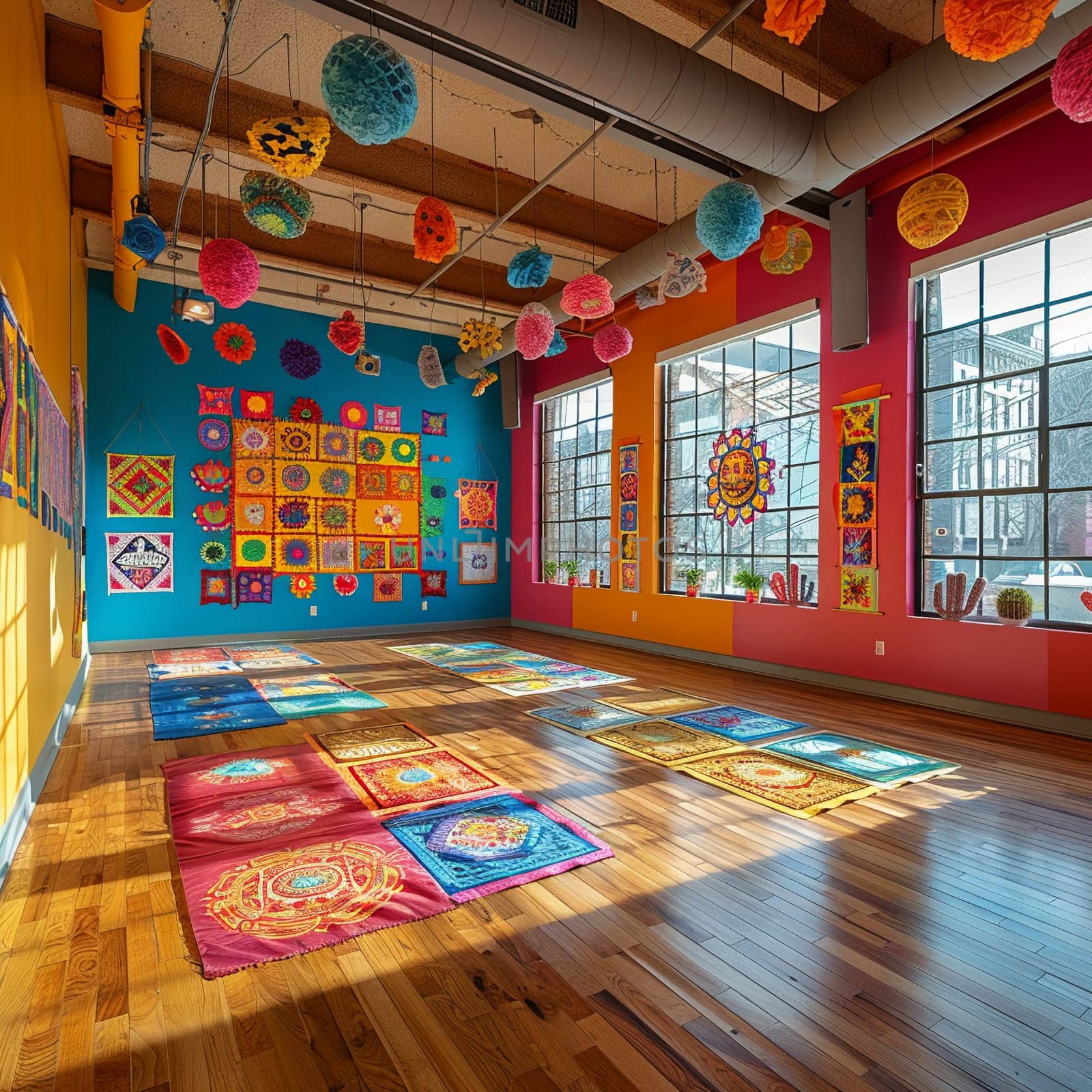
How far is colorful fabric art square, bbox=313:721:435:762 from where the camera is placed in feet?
13.8

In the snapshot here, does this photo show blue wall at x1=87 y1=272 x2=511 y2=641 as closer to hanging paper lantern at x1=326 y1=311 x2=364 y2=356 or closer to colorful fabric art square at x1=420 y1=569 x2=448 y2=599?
colorful fabric art square at x1=420 y1=569 x2=448 y2=599

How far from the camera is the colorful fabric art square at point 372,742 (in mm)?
4211

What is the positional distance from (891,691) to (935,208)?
12.1ft

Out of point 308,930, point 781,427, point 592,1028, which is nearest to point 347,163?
point 781,427

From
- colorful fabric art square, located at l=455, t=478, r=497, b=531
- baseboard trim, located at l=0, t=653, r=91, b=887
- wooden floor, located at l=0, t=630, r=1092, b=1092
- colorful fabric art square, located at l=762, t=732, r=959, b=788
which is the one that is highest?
colorful fabric art square, located at l=455, t=478, r=497, b=531

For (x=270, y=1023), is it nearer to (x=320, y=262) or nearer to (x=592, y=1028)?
(x=592, y=1028)

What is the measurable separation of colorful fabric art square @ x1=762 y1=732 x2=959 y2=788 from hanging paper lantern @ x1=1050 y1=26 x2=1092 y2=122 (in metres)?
3.02

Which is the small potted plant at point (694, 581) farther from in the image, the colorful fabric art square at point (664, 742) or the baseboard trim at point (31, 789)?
the baseboard trim at point (31, 789)

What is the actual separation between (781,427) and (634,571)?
2534 millimetres

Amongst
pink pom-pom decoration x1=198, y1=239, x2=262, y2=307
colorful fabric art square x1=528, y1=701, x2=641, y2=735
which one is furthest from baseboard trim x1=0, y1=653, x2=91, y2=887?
Result: colorful fabric art square x1=528, y1=701, x2=641, y2=735

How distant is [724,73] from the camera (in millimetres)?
3840

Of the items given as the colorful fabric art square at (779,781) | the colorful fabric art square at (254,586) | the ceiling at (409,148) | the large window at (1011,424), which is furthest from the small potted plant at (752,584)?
the colorful fabric art square at (254,586)

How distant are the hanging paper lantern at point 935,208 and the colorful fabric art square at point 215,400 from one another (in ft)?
26.1

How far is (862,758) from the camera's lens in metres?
Result: 4.09
